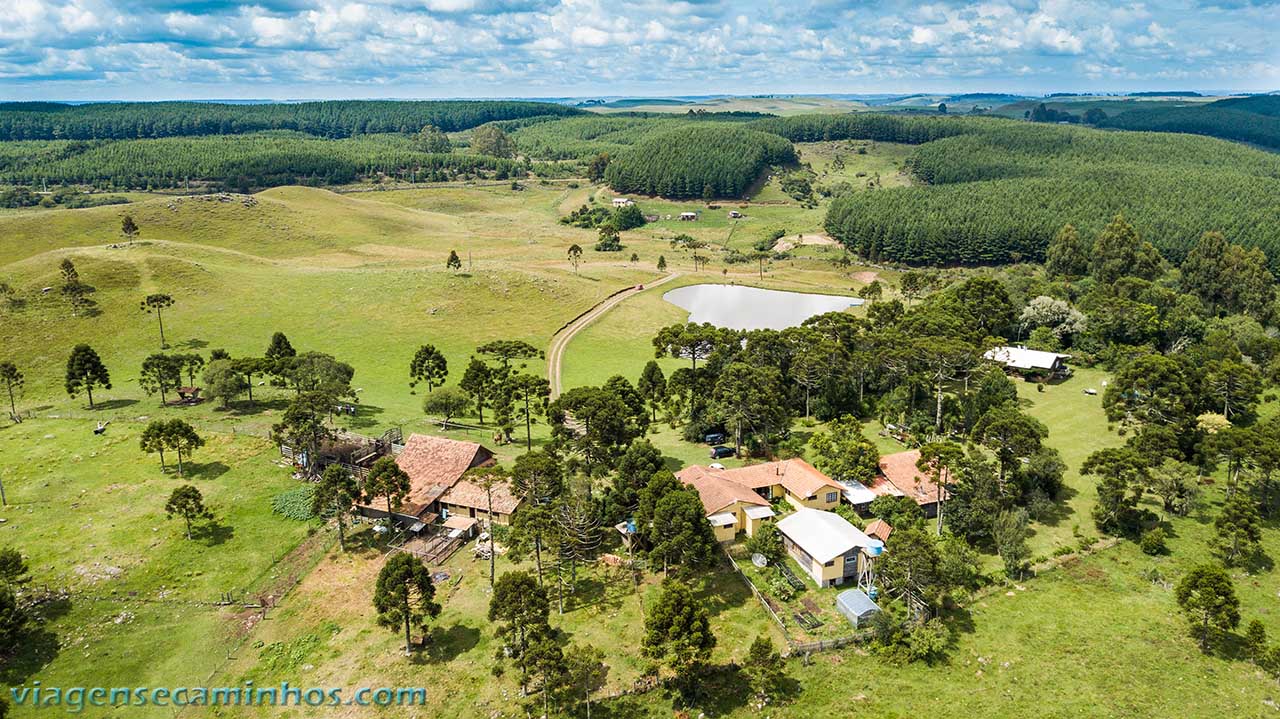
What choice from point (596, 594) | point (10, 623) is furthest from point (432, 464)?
point (10, 623)

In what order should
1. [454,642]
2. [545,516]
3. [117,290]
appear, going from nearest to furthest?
[454,642], [545,516], [117,290]

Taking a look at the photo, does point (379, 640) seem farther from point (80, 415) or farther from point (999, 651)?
point (80, 415)

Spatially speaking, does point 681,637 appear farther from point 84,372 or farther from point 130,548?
point 84,372

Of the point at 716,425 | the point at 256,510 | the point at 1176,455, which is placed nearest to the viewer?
the point at 256,510

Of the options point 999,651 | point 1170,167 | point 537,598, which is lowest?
point 999,651

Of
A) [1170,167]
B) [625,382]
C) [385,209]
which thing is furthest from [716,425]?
[1170,167]

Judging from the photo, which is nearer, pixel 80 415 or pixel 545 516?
pixel 545 516
